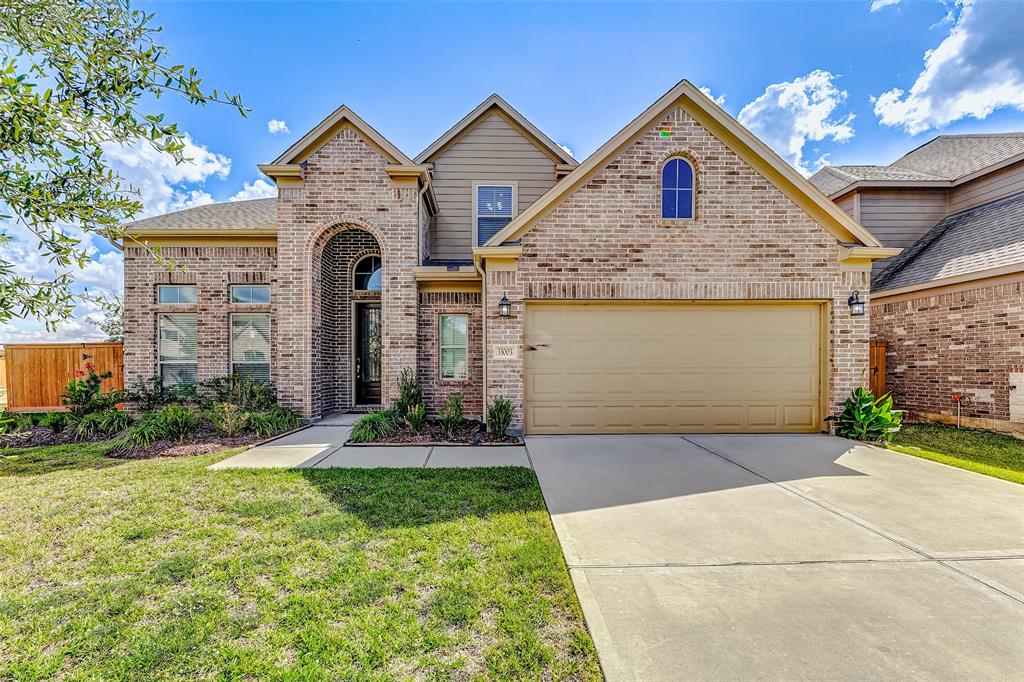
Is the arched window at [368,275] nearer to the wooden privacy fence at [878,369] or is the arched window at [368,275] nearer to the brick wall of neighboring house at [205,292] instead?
the brick wall of neighboring house at [205,292]

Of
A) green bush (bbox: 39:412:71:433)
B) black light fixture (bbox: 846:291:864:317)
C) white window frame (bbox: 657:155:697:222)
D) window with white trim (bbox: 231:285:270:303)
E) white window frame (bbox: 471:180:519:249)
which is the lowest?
green bush (bbox: 39:412:71:433)

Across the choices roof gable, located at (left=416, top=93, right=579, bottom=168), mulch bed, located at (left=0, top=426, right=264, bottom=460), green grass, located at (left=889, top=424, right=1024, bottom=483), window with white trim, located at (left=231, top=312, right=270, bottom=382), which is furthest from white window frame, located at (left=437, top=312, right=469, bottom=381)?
green grass, located at (left=889, top=424, right=1024, bottom=483)

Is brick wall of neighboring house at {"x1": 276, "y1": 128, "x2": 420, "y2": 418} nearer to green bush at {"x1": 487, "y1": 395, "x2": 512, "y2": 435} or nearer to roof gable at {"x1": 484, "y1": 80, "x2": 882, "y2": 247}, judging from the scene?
green bush at {"x1": 487, "y1": 395, "x2": 512, "y2": 435}

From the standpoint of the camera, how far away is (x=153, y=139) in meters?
2.95

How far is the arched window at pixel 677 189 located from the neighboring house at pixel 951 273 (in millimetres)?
5826

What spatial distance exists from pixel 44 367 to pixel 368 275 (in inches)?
331

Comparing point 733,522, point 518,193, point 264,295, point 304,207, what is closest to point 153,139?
point 733,522

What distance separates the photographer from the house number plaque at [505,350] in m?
7.41

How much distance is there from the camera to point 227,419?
727 centimetres

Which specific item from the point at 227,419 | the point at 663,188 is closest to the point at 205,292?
the point at 227,419

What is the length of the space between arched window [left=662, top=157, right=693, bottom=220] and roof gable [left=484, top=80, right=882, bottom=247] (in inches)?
30.1

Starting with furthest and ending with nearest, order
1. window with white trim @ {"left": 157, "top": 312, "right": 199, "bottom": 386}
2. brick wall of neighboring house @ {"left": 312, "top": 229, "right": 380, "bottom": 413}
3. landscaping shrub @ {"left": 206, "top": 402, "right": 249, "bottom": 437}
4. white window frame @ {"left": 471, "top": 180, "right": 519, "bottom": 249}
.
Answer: white window frame @ {"left": 471, "top": 180, "right": 519, "bottom": 249} < brick wall of neighboring house @ {"left": 312, "top": 229, "right": 380, "bottom": 413} < window with white trim @ {"left": 157, "top": 312, "right": 199, "bottom": 386} < landscaping shrub @ {"left": 206, "top": 402, "right": 249, "bottom": 437}

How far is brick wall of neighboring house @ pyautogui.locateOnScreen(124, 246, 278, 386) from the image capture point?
911cm

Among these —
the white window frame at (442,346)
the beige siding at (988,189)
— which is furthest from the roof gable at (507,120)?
the beige siding at (988,189)
